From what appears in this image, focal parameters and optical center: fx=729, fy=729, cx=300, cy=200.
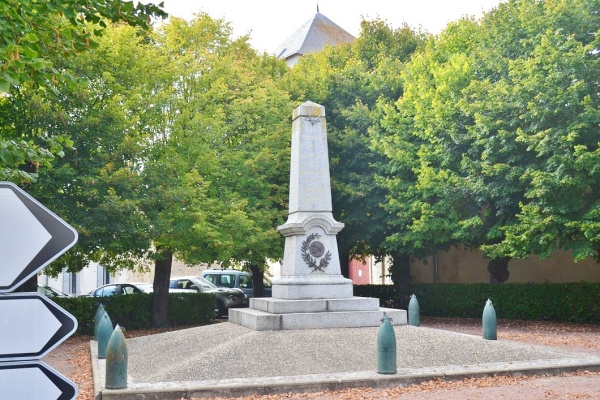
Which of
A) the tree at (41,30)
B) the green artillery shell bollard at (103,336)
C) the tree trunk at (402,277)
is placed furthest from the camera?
the tree trunk at (402,277)

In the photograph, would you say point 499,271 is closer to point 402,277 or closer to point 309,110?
point 402,277

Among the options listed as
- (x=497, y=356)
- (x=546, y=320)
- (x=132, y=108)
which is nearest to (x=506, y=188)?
(x=546, y=320)

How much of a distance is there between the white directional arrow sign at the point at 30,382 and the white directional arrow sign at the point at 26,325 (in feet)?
0.15

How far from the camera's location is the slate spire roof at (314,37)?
5650 centimetres

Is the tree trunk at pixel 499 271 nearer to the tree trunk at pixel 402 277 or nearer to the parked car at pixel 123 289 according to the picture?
the tree trunk at pixel 402 277

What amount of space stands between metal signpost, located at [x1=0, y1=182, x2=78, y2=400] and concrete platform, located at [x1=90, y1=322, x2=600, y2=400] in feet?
24.5

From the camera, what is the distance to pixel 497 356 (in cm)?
1293

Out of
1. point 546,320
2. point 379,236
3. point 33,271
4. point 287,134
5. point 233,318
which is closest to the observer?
point 33,271

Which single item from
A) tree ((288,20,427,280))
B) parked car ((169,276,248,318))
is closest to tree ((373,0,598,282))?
tree ((288,20,427,280))

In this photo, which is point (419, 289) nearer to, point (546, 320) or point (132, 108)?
point (546, 320)

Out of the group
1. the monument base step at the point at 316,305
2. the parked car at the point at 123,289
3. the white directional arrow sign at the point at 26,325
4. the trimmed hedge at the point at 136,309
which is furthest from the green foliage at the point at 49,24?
the parked car at the point at 123,289

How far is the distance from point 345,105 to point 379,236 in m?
5.08

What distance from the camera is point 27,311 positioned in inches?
126

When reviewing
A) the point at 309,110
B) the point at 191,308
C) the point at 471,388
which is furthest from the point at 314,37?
the point at 471,388
